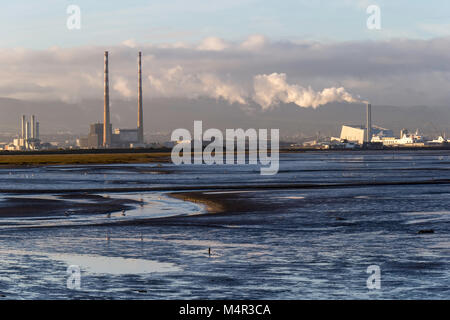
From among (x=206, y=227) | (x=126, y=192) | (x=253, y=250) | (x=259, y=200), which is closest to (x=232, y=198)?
(x=259, y=200)

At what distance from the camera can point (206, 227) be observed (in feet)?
110

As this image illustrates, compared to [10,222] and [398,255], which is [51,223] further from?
[398,255]

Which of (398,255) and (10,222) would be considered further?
(10,222)

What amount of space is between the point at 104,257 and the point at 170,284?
5.54 meters

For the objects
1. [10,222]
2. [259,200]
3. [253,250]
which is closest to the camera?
[253,250]

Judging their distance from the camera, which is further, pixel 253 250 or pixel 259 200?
pixel 259 200

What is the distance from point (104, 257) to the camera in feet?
80.7

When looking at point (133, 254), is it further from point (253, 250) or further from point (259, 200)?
point (259, 200)

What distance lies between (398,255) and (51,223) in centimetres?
1842
